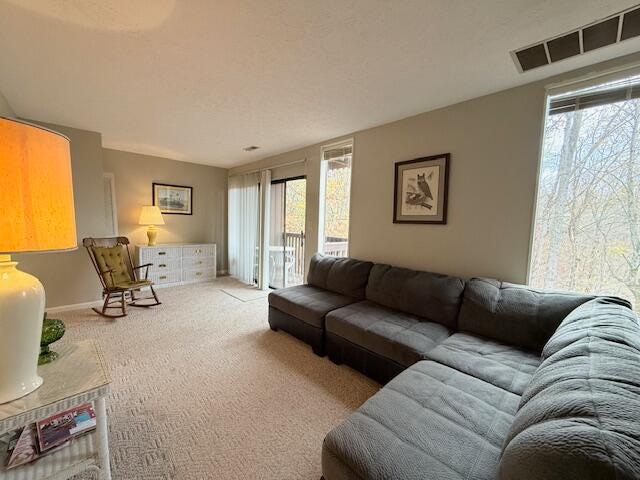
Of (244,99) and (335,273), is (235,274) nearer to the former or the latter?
(335,273)

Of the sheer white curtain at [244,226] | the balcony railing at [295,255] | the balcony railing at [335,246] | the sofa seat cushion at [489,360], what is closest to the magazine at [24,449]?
the sofa seat cushion at [489,360]

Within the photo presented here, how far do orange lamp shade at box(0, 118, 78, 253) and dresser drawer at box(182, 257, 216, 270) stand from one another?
407 cm

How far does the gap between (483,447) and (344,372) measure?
131 centimetres

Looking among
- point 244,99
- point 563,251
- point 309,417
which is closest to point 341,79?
point 244,99

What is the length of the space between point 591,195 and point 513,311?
0.99m

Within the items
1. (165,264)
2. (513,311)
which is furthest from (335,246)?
(165,264)

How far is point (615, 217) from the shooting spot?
173 centimetres

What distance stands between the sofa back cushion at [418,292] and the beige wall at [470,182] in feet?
0.89

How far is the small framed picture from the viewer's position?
4652 millimetres

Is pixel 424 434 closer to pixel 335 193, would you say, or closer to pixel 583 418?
pixel 583 418

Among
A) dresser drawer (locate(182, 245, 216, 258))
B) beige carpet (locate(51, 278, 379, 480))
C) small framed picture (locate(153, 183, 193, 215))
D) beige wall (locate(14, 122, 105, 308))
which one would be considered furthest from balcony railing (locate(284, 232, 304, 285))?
beige wall (locate(14, 122, 105, 308))

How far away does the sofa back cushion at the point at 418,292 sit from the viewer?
2102 millimetres

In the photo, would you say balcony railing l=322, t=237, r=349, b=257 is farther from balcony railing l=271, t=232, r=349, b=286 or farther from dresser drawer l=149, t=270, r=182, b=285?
dresser drawer l=149, t=270, r=182, b=285

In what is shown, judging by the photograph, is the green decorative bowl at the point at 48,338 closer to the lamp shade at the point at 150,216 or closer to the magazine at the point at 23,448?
the magazine at the point at 23,448
